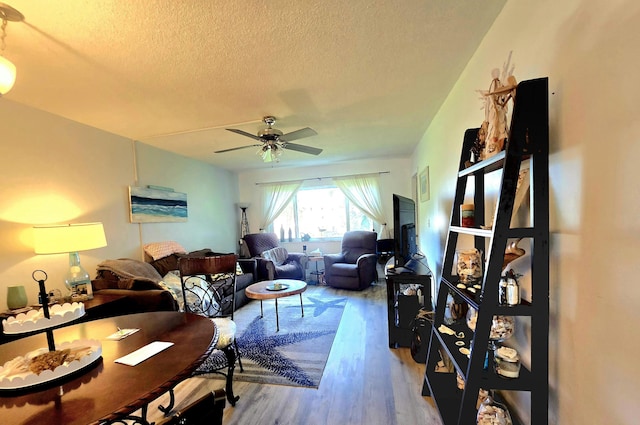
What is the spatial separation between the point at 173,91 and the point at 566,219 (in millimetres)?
2618

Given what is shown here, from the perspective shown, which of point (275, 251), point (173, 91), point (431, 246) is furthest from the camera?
point (275, 251)

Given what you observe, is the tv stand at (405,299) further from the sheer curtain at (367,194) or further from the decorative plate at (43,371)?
the sheer curtain at (367,194)

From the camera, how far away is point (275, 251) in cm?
499

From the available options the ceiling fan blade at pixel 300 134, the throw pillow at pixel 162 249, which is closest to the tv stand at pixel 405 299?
the ceiling fan blade at pixel 300 134

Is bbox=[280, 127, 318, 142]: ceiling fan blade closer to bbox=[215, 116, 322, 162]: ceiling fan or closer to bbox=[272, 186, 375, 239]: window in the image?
bbox=[215, 116, 322, 162]: ceiling fan

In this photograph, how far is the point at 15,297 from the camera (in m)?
2.08

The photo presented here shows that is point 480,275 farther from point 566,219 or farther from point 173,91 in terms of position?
point 173,91

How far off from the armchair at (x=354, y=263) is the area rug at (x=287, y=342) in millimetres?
501

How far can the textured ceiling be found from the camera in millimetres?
1369

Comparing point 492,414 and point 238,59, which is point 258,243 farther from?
point 492,414

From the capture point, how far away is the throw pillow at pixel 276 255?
15.5 feet

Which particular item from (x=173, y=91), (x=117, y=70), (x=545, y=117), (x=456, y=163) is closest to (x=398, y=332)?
(x=456, y=163)

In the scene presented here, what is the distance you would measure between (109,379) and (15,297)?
201 centimetres

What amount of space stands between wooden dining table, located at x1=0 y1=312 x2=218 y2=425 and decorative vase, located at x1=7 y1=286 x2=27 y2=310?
1.17 meters
